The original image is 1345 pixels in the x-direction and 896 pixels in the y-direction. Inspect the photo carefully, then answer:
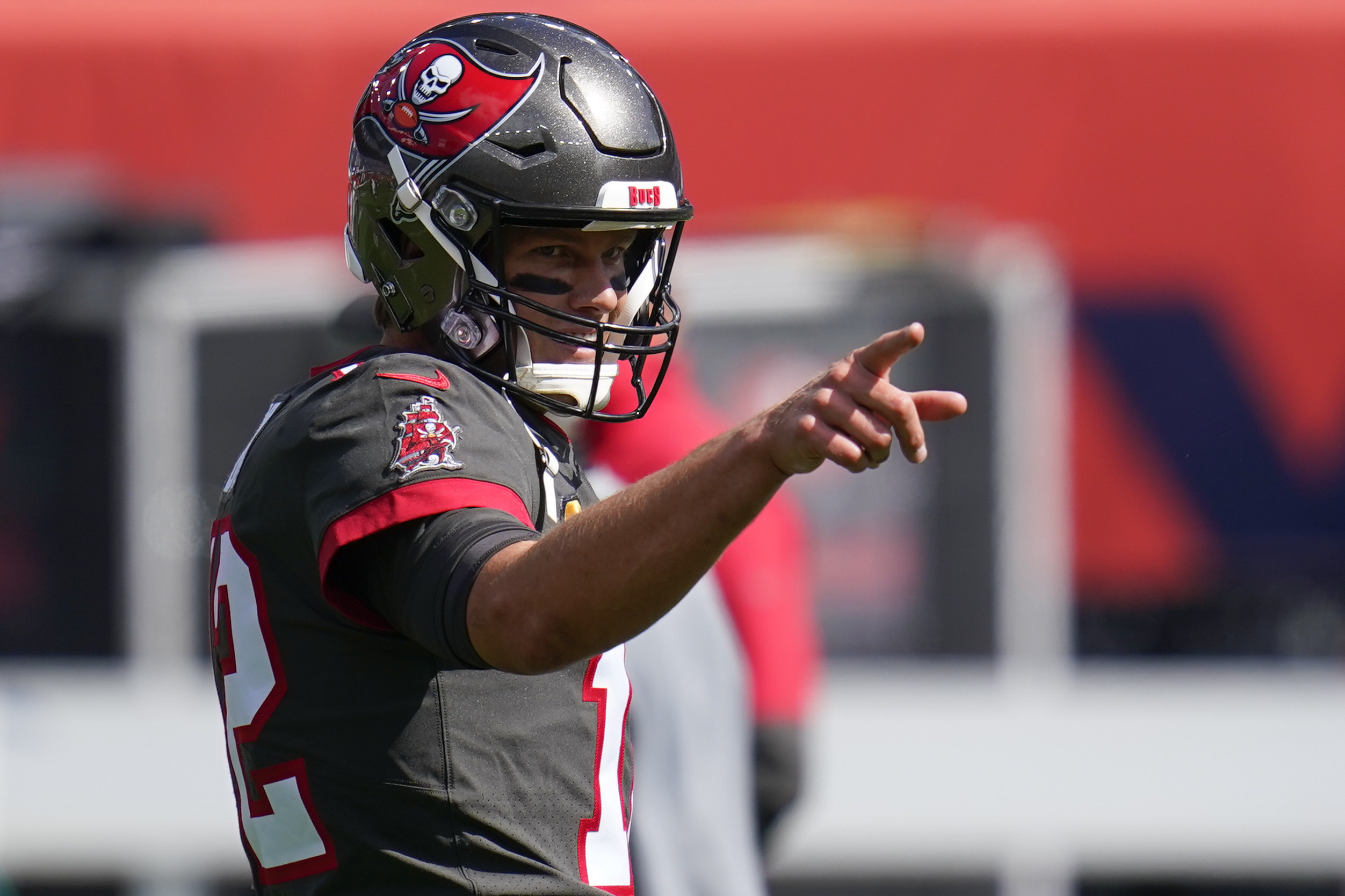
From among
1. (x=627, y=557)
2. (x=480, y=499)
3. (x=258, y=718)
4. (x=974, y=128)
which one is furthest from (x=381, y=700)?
(x=974, y=128)

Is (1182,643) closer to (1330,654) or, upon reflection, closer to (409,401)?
(1330,654)

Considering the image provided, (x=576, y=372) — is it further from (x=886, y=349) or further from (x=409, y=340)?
(x=886, y=349)

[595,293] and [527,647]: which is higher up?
[595,293]

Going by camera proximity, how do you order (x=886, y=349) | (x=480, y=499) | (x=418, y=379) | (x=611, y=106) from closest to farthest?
(x=886, y=349), (x=480, y=499), (x=418, y=379), (x=611, y=106)

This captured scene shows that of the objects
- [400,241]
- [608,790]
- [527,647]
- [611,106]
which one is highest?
[611,106]

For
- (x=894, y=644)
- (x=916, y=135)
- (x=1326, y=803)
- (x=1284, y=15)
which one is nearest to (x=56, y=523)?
(x=894, y=644)

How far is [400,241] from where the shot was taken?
183 centimetres

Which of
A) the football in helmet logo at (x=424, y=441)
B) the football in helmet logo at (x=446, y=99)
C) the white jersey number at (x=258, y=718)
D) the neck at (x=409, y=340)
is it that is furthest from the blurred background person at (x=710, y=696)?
the football in helmet logo at (x=424, y=441)

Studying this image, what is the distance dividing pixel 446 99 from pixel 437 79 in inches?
1.2

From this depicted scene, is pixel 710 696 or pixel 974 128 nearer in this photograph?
pixel 710 696

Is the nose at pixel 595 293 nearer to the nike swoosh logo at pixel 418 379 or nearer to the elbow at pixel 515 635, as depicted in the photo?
the nike swoosh logo at pixel 418 379

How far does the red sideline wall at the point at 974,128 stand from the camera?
5854 millimetres

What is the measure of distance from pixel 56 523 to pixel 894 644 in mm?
2885

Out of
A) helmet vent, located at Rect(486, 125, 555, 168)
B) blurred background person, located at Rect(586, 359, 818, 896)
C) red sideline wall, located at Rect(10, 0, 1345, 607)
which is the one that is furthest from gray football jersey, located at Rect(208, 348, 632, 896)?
red sideline wall, located at Rect(10, 0, 1345, 607)
